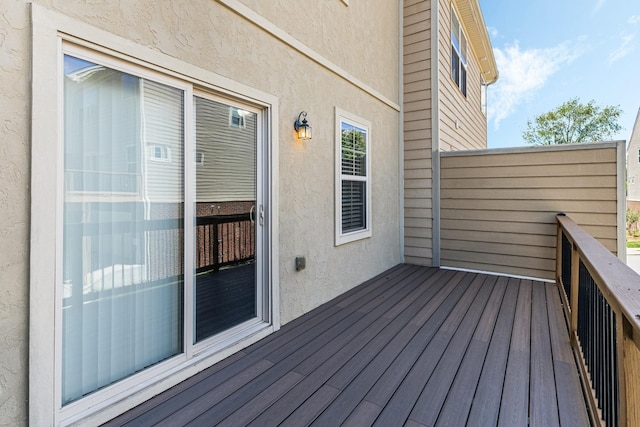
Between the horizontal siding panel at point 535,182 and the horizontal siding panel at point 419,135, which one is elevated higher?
the horizontal siding panel at point 419,135

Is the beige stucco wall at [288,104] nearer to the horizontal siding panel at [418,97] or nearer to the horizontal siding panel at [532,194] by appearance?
the horizontal siding panel at [418,97]

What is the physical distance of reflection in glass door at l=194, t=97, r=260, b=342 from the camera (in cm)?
238

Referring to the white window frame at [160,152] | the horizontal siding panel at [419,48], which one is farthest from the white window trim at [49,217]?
the horizontal siding panel at [419,48]

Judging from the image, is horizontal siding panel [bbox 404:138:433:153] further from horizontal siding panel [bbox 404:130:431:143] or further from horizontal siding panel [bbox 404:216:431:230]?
horizontal siding panel [bbox 404:216:431:230]

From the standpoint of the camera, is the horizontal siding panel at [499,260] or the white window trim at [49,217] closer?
the white window trim at [49,217]

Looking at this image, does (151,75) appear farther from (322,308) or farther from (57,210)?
(322,308)

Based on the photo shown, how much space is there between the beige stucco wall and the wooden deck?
583 mm

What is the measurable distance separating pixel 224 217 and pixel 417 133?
400 cm

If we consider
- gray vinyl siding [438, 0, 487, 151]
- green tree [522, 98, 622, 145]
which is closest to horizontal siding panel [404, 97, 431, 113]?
gray vinyl siding [438, 0, 487, 151]

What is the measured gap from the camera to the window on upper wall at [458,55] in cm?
644

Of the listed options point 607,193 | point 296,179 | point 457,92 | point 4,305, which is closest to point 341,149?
point 296,179

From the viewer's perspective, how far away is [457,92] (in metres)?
6.56

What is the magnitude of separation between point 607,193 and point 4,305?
5.91 m

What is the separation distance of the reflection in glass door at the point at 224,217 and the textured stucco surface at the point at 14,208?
955 mm
